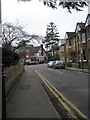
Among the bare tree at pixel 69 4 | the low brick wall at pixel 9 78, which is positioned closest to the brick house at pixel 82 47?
the low brick wall at pixel 9 78

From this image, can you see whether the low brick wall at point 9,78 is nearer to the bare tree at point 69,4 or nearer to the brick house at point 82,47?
the bare tree at point 69,4

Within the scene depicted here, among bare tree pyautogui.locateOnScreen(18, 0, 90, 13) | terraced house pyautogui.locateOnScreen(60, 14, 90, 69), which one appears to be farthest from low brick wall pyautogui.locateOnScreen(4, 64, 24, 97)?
terraced house pyautogui.locateOnScreen(60, 14, 90, 69)

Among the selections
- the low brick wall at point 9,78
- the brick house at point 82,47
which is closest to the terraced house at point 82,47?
the brick house at point 82,47

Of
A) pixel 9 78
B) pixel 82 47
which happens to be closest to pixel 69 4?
pixel 9 78

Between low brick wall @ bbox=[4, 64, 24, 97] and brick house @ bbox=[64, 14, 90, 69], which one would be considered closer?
low brick wall @ bbox=[4, 64, 24, 97]

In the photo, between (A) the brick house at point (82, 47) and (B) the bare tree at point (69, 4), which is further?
(A) the brick house at point (82, 47)

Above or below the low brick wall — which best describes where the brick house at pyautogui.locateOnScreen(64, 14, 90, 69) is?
above

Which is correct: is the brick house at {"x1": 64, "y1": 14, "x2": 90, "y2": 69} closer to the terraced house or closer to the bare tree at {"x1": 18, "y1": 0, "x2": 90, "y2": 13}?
the terraced house

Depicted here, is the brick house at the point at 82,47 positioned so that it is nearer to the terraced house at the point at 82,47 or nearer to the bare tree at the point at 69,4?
the terraced house at the point at 82,47

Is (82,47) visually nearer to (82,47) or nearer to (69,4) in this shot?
(82,47)

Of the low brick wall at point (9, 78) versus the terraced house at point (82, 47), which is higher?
the terraced house at point (82, 47)

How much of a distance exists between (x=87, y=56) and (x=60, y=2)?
2737cm

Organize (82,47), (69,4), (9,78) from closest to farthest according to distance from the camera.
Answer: (69,4)
(9,78)
(82,47)

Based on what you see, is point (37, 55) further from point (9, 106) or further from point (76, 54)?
point (9, 106)
